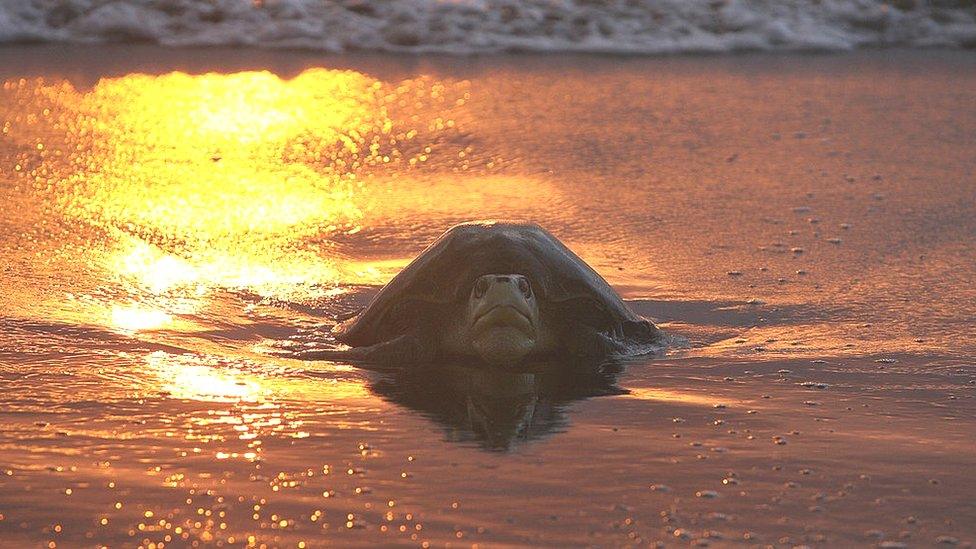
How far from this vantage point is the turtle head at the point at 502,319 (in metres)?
4.05

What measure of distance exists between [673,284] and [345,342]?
131cm

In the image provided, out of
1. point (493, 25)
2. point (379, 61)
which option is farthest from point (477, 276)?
point (493, 25)

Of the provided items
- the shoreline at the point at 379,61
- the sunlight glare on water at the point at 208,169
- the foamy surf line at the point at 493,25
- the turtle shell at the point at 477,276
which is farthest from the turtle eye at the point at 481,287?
the foamy surf line at the point at 493,25

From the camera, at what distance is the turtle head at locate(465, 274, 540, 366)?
4.05 meters

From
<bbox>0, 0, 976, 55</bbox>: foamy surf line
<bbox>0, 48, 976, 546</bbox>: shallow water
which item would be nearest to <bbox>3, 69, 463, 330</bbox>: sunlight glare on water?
<bbox>0, 48, 976, 546</bbox>: shallow water

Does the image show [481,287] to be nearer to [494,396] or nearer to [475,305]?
[475,305]

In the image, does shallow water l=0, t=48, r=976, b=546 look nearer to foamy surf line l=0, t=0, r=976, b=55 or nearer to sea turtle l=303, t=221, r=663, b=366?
sea turtle l=303, t=221, r=663, b=366

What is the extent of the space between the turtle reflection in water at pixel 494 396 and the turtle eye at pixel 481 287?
0.21 meters

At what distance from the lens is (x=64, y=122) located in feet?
25.4

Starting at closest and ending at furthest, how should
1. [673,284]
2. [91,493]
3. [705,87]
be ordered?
[91,493] < [673,284] < [705,87]

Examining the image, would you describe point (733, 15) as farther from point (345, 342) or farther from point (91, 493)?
point (91, 493)

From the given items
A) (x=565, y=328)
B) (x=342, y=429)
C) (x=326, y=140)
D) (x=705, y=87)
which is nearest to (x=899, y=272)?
(x=565, y=328)

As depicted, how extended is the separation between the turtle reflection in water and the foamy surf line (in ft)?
22.2

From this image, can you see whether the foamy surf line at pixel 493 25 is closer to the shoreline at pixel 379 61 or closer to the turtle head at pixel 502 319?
the shoreline at pixel 379 61
